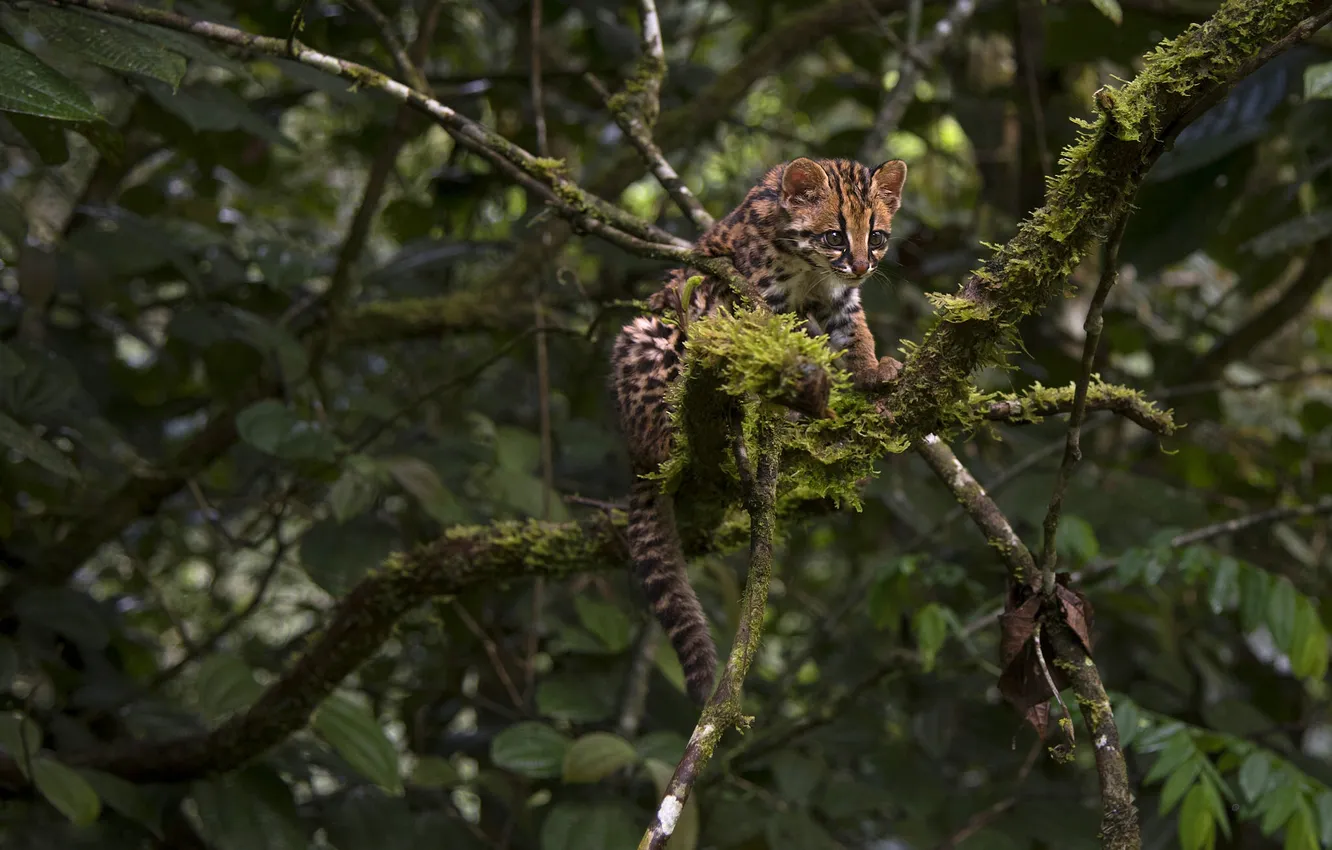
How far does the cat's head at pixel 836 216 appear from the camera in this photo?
2928mm

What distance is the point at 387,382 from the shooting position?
5.20 metres

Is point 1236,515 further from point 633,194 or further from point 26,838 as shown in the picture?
point 26,838

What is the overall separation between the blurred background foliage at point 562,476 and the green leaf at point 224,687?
13mm

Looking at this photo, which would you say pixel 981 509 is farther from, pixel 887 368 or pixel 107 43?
pixel 107 43

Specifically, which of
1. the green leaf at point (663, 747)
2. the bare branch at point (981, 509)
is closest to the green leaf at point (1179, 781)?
the bare branch at point (981, 509)

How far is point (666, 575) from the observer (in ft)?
8.54

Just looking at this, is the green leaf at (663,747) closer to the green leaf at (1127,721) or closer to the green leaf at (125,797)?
the green leaf at (1127,721)

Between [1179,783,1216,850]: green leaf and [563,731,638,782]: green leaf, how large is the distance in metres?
1.40

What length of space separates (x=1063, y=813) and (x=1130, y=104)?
2.76 meters

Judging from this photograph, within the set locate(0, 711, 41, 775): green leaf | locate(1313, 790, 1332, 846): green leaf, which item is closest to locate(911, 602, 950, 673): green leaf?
locate(1313, 790, 1332, 846): green leaf

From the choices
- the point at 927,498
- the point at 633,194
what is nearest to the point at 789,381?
the point at 927,498

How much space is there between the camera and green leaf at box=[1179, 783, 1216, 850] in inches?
112

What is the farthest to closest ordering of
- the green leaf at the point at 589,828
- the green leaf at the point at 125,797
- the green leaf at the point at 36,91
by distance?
the green leaf at the point at 589,828 < the green leaf at the point at 125,797 < the green leaf at the point at 36,91

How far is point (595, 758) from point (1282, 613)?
1.83 metres
